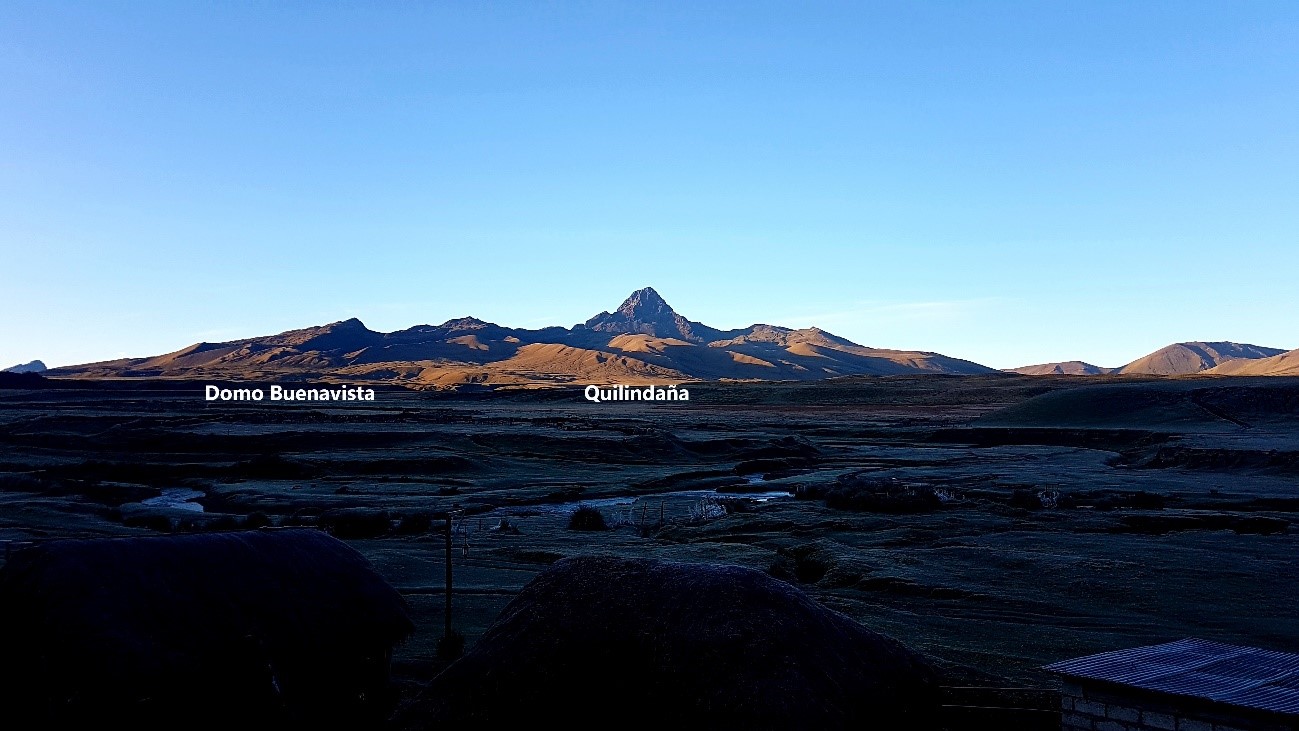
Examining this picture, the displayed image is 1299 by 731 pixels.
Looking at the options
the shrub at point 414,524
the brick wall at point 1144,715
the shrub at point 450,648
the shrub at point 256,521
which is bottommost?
the shrub at point 414,524

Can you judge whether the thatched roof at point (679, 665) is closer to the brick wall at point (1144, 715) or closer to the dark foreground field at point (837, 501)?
the brick wall at point (1144, 715)

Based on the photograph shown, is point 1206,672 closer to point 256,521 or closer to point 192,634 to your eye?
point 192,634

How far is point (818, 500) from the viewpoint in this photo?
197 ft

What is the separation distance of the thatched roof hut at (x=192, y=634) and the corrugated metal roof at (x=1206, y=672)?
12695mm

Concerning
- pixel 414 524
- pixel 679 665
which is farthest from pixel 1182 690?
pixel 414 524

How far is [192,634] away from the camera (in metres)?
17.7

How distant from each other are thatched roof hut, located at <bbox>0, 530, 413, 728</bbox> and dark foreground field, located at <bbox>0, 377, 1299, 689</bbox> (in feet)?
7.35

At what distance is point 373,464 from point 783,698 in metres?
68.1

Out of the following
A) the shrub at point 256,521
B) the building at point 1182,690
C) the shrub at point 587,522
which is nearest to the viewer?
the building at point 1182,690

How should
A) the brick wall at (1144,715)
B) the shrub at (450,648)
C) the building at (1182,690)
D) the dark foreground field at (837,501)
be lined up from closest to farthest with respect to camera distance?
the brick wall at (1144,715) → the building at (1182,690) → the shrub at (450,648) → the dark foreground field at (837,501)

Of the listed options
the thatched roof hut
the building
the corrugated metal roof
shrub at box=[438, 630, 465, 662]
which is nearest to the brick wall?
the building

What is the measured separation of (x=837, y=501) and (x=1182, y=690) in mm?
41550

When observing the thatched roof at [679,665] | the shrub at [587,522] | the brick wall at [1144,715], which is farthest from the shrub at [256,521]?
the brick wall at [1144,715]

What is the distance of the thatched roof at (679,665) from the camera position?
54.9ft
